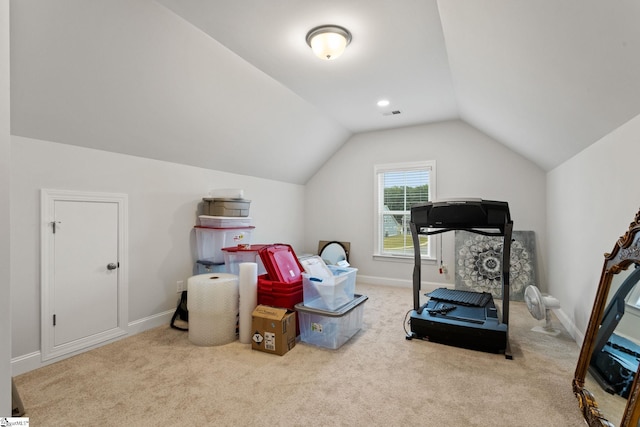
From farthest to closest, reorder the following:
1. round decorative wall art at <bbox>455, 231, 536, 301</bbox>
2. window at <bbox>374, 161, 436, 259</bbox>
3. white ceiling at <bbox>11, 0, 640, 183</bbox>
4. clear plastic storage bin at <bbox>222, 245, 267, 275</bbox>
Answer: window at <bbox>374, 161, 436, 259</bbox>
round decorative wall art at <bbox>455, 231, 536, 301</bbox>
clear plastic storage bin at <bbox>222, 245, 267, 275</bbox>
white ceiling at <bbox>11, 0, 640, 183</bbox>

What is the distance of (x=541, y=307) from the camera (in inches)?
120

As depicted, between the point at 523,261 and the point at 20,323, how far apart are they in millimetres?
5594

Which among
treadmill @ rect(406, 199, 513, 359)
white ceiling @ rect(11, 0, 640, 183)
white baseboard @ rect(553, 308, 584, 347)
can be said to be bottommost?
white baseboard @ rect(553, 308, 584, 347)

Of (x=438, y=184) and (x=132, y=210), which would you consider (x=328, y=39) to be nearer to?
(x=132, y=210)

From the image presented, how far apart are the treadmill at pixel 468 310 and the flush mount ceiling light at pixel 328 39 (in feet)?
5.52

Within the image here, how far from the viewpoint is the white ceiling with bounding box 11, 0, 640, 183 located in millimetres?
1782

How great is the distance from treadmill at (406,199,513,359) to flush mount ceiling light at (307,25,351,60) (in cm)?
168

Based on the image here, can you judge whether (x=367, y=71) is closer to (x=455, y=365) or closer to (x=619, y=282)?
(x=619, y=282)

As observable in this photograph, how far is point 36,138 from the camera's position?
8.14 feet

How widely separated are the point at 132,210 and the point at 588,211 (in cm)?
433

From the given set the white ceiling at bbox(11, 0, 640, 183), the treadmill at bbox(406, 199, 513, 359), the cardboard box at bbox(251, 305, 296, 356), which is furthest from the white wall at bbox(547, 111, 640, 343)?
the cardboard box at bbox(251, 305, 296, 356)

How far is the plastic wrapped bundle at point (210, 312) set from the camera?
287 cm

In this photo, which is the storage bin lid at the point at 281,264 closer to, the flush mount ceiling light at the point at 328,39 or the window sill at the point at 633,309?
the flush mount ceiling light at the point at 328,39

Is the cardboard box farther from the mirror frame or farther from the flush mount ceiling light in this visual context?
the flush mount ceiling light
